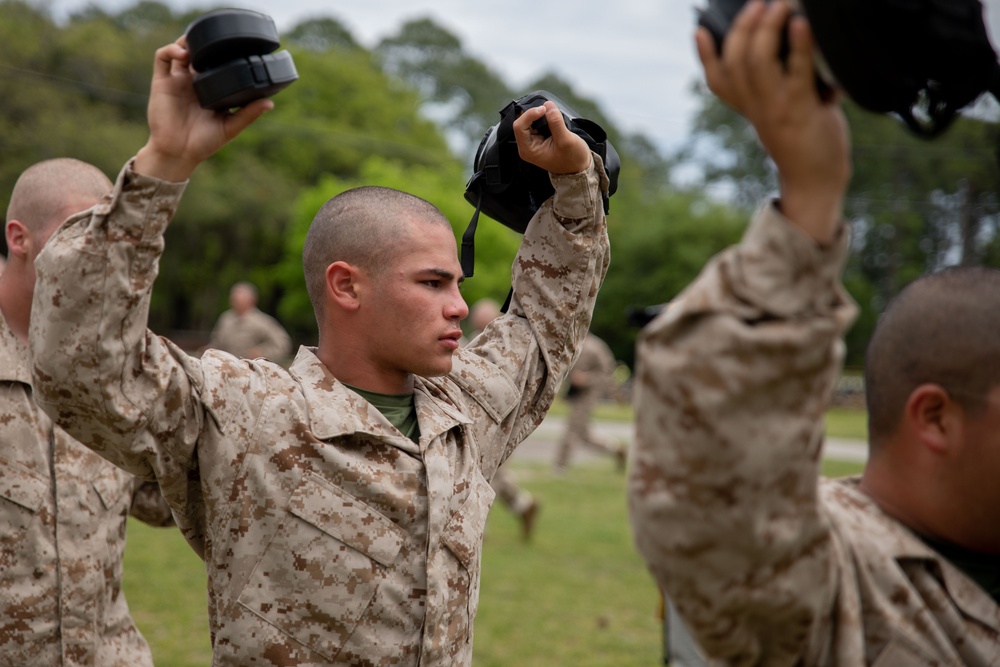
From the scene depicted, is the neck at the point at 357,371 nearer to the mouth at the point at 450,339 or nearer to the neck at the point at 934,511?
the mouth at the point at 450,339

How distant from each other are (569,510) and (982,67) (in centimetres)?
1096

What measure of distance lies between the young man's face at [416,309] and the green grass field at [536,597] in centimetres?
425

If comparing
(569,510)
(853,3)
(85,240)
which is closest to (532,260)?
(85,240)

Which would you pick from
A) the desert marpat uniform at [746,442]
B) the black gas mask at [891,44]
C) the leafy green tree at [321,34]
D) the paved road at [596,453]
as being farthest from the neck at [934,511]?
the leafy green tree at [321,34]

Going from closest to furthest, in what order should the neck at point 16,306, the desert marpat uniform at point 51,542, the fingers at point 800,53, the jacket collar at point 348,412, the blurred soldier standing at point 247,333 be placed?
the fingers at point 800,53 → the jacket collar at point 348,412 → the desert marpat uniform at point 51,542 → the neck at point 16,306 → the blurred soldier standing at point 247,333

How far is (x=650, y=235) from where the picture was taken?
1880 inches

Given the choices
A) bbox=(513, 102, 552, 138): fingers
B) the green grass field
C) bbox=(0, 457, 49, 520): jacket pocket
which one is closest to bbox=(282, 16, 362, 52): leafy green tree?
the green grass field

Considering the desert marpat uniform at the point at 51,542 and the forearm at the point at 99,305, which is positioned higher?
the forearm at the point at 99,305

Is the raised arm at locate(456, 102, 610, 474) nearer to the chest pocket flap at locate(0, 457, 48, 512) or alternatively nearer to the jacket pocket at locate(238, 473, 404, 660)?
the jacket pocket at locate(238, 473, 404, 660)

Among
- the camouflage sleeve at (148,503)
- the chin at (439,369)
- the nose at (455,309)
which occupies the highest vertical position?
the nose at (455,309)

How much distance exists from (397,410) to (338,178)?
47.1 meters

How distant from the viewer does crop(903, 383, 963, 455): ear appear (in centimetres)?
187

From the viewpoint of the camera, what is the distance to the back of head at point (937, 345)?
187cm

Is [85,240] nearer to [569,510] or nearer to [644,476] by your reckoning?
[644,476]
